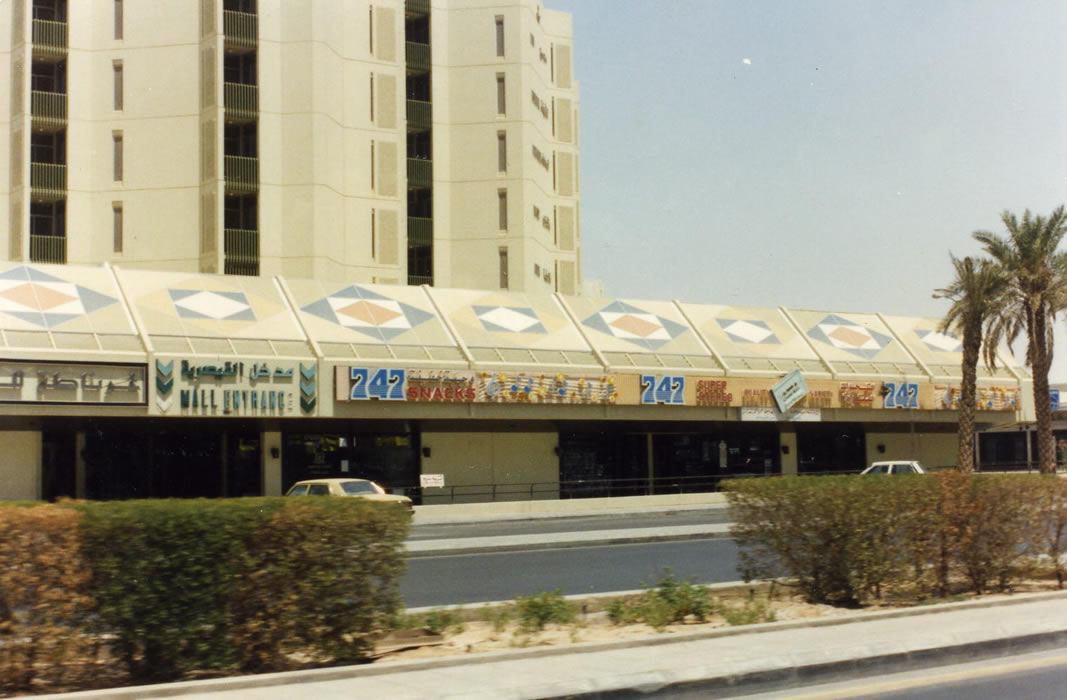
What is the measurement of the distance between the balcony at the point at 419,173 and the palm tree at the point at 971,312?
23788 millimetres

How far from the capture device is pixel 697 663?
9258 mm

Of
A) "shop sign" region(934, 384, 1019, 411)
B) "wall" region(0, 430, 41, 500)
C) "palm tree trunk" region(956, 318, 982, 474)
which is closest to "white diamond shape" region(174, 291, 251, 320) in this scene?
"wall" region(0, 430, 41, 500)

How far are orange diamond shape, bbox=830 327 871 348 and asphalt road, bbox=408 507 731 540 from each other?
12496 mm

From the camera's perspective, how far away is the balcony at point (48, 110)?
46.5m

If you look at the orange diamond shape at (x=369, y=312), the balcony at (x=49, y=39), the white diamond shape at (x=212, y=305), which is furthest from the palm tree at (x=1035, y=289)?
the balcony at (x=49, y=39)

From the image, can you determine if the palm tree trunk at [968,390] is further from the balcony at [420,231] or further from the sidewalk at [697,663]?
the sidewalk at [697,663]

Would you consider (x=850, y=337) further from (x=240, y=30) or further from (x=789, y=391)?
(x=240, y=30)

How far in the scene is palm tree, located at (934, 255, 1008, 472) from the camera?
4359cm

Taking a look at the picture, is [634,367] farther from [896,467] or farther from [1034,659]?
[1034,659]

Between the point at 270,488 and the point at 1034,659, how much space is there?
29.6 meters

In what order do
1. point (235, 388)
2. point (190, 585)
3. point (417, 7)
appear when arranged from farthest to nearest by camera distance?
point (417, 7) → point (235, 388) → point (190, 585)

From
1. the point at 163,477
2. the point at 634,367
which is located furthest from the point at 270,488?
the point at 634,367

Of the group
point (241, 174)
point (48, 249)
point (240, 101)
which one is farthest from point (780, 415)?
point (48, 249)

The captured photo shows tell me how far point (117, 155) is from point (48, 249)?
190 inches
